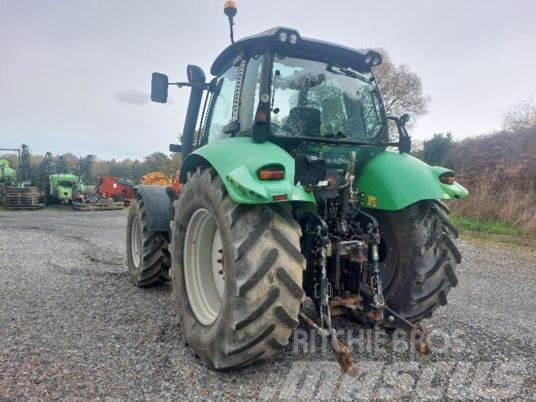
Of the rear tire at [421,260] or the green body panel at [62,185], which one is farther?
the green body panel at [62,185]

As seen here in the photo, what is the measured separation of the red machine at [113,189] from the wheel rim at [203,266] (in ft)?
63.0

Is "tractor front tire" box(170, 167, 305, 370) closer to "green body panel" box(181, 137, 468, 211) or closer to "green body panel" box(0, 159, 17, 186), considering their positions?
"green body panel" box(181, 137, 468, 211)

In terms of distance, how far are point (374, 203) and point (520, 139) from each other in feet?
43.2

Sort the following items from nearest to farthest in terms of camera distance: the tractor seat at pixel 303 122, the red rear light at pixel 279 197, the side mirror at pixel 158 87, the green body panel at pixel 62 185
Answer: the red rear light at pixel 279 197 → the tractor seat at pixel 303 122 → the side mirror at pixel 158 87 → the green body panel at pixel 62 185

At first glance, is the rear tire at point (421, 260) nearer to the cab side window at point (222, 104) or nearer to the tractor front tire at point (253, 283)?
the tractor front tire at point (253, 283)

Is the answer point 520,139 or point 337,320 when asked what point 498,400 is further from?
point 520,139

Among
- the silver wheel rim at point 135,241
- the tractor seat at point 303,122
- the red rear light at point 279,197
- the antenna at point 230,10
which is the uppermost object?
the antenna at point 230,10

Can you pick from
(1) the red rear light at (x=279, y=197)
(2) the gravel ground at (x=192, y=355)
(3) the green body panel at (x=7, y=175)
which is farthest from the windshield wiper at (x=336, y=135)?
(3) the green body panel at (x=7, y=175)

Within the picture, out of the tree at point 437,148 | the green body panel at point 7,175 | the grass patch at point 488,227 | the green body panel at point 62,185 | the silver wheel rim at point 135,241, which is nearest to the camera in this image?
the silver wheel rim at point 135,241

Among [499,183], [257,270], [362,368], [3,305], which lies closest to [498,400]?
[362,368]

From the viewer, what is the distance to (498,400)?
2.30 meters

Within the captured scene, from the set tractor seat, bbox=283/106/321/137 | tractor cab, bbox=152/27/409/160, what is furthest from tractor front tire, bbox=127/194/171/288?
tractor seat, bbox=283/106/321/137

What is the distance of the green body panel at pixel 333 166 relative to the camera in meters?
2.30

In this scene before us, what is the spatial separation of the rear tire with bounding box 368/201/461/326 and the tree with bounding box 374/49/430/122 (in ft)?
52.4
